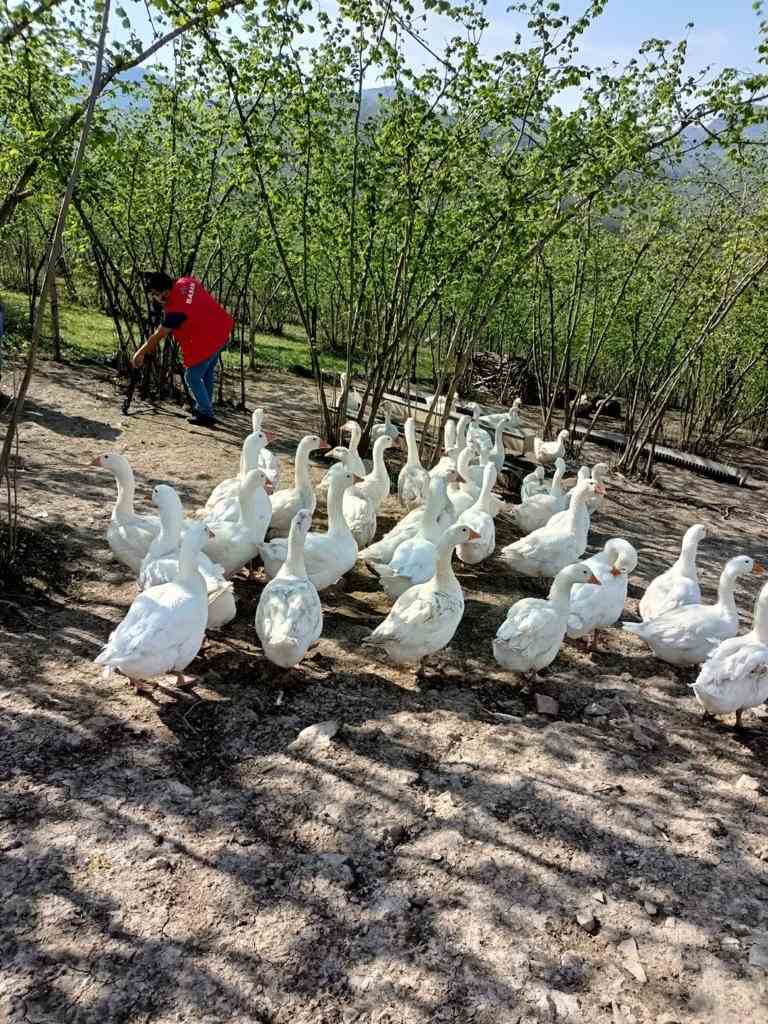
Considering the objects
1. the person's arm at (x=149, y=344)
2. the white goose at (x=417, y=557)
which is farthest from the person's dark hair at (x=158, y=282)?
the white goose at (x=417, y=557)

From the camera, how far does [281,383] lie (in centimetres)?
1872

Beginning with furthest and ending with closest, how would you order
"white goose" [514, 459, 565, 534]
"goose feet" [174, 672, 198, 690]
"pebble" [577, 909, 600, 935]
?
"white goose" [514, 459, 565, 534] → "goose feet" [174, 672, 198, 690] → "pebble" [577, 909, 600, 935]

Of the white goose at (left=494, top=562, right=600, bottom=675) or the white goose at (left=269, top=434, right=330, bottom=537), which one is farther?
the white goose at (left=269, top=434, right=330, bottom=537)

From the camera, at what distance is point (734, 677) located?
4.83 m

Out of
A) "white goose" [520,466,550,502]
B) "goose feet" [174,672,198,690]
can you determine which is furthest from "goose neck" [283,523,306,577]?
"white goose" [520,466,550,502]

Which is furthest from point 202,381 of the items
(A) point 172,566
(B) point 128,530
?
(A) point 172,566

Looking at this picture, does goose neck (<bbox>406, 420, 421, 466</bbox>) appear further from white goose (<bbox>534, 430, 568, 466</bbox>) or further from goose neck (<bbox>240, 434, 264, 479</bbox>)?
white goose (<bbox>534, 430, 568, 466</bbox>)

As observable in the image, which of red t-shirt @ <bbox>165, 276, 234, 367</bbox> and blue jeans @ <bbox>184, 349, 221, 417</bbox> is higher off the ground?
red t-shirt @ <bbox>165, 276, 234, 367</bbox>

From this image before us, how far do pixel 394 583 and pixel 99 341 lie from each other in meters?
16.2

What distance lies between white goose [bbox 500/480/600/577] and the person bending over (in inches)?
239

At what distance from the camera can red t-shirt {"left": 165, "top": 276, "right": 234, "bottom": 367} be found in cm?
1003

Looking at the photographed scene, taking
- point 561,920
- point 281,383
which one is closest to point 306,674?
point 561,920

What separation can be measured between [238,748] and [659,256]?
1343cm

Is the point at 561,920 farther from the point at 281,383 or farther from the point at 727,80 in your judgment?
the point at 281,383
